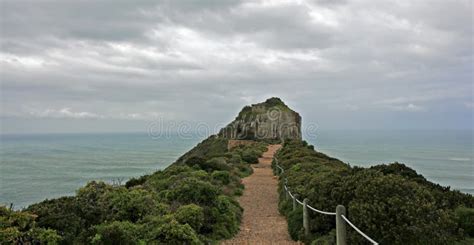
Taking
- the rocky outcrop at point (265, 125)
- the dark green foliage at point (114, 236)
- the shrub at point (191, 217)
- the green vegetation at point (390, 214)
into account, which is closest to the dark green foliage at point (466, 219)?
the green vegetation at point (390, 214)

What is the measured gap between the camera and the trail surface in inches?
351

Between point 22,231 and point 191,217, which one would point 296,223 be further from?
point 22,231

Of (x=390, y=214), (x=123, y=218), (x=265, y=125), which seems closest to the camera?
(x=390, y=214)

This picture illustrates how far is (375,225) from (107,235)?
4.30 meters

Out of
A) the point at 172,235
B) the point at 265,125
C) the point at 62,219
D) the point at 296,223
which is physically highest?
the point at 265,125

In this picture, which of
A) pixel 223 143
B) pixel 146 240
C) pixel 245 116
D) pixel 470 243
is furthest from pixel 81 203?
pixel 245 116

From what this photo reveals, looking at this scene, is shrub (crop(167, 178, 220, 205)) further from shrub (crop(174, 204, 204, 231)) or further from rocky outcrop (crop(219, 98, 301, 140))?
rocky outcrop (crop(219, 98, 301, 140))

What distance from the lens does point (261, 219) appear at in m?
11.3

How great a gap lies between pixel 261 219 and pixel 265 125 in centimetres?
5263

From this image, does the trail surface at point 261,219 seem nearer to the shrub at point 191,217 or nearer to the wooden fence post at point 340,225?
the shrub at point 191,217

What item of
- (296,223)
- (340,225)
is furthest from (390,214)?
(296,223)

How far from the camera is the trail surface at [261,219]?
8914 millimetres

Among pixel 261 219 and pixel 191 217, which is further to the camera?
pixel 261 219

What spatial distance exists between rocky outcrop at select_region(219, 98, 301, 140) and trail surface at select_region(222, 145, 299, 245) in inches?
1724
